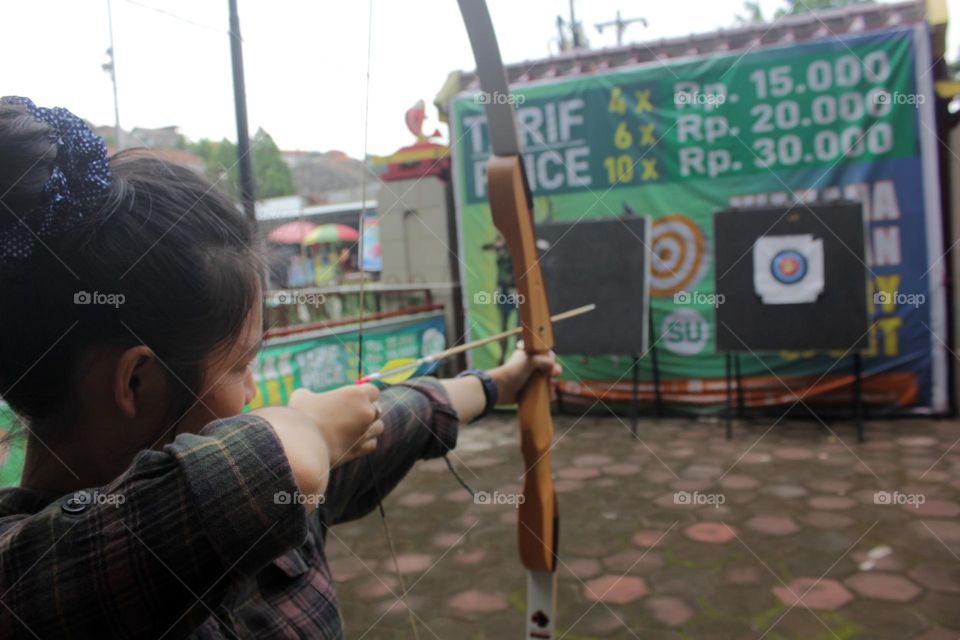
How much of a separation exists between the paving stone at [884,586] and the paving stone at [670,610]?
18.4 inches

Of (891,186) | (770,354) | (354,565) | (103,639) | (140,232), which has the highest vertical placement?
(891,186)

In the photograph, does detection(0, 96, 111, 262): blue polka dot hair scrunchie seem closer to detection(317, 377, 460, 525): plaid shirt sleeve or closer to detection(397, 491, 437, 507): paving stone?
detection(317, 377, 460, 525): plaid shirt sleeve

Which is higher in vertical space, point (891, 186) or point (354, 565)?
point (891, 186)

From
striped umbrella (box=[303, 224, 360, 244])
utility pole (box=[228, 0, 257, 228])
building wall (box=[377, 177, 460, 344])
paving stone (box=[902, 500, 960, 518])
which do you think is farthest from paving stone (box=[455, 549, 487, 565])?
striped umbrella (box=[303, 224, 360, 244])

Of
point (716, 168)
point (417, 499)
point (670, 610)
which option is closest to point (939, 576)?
point (670, 610)

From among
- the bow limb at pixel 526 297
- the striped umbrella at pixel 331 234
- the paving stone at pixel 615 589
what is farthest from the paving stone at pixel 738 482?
the striped umbrella at pixel 331 234

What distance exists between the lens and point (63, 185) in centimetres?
50

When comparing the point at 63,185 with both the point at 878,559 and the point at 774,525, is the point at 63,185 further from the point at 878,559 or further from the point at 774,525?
the point at 774,525

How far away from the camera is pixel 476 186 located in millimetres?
4305

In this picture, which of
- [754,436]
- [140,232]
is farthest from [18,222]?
[754,436]

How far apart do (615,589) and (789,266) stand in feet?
7.39

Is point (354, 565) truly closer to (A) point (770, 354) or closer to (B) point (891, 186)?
(A) point (770, 354)

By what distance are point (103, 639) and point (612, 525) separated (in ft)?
7.31

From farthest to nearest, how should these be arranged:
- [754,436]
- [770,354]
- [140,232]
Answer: [770,354] → [754,436] → [140,232]
